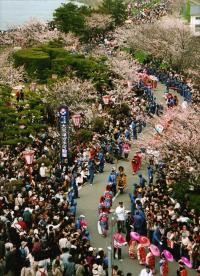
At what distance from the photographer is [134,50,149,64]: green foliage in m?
59.5

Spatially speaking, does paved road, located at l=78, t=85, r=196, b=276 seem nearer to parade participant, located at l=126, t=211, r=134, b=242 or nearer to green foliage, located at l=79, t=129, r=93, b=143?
parade participant, located at l=126, t=211, r=134, b=242

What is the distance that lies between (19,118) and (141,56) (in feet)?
102

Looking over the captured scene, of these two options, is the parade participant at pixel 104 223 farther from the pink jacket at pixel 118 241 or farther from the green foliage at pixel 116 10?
the green foliage at pixel 116 10

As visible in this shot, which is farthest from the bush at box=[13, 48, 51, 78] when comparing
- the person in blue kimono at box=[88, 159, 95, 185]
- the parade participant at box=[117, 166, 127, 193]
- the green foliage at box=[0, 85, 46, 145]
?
the parade participant at box=[117, 166, 127, 193]

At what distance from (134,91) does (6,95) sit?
10401mm

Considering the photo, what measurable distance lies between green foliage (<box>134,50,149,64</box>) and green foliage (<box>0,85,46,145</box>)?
24.1 m

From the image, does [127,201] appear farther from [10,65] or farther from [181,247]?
[10,65]

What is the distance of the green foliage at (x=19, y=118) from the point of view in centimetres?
3064

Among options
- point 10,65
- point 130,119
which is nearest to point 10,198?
point 130,119

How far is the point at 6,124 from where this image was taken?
32.3 meters

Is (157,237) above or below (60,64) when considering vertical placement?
above

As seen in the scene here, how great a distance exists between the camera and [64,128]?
25.7 meters

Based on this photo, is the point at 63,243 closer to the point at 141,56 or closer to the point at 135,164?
the point at 135,164

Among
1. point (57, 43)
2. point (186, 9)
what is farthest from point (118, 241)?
point (186, 9)
